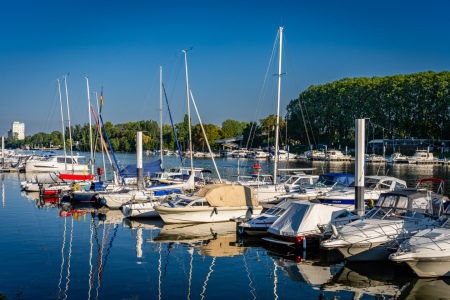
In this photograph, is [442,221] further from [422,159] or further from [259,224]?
[422,159]

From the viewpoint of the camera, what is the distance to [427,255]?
52.1 feet

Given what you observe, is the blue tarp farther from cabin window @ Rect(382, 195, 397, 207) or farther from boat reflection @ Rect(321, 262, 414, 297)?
boat reflection @ Rect(321, 262, 414, 297)

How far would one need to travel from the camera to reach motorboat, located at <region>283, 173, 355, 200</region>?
1309 inches

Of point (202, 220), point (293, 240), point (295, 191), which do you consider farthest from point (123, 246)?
point (295, 191)

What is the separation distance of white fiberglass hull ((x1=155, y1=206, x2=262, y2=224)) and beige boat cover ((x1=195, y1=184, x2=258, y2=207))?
0.35 metres

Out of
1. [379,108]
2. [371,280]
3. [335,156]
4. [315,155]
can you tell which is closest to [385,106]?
[379,108]

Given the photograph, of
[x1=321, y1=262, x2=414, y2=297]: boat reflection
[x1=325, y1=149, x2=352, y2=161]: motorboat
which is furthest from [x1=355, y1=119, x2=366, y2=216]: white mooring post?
[x1=325, y1=149, x2=352, y2=161]: motorboat

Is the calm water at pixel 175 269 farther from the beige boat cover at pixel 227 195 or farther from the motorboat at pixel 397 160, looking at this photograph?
the motorboat at pixel 397 160

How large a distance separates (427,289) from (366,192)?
1729 cm

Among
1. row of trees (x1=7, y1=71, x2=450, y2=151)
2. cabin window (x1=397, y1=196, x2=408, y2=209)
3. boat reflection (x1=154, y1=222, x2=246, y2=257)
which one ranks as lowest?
boat reflection (x1=154, y1=222, x2=246, y2=257)

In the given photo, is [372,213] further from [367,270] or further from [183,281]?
[183,281]

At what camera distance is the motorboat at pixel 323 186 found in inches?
1309

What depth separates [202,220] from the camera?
2688 centimetres

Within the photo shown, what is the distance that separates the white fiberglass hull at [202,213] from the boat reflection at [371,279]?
9.78 metres
